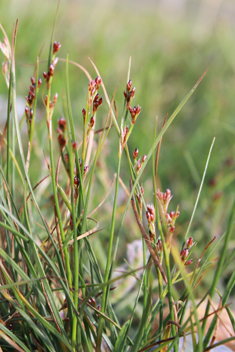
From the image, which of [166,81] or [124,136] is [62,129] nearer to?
[124,136]

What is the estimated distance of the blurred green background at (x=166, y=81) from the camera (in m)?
1.24

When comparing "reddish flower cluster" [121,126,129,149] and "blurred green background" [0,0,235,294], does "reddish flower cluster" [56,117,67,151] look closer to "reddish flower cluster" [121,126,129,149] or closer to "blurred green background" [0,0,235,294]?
"reddish flower cluster" [121,126,129,149]

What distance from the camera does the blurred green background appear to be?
4.07 feet

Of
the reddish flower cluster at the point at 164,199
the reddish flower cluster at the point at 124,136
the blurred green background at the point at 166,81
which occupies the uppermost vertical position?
the blurred green background at the point at 166,81

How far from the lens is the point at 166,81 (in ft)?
7.86

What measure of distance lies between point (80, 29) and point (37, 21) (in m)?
0.61

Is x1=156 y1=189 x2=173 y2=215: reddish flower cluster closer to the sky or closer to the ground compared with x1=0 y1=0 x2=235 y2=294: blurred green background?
closer to the ground

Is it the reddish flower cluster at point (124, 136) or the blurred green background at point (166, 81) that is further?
the blurred green background at point (166, 81)

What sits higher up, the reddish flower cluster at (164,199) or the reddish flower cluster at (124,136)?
the reddish flower cluster at (124,136)

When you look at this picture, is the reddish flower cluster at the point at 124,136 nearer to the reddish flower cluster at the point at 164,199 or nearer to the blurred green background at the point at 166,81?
the reddish flower cluster at the point at 164,199

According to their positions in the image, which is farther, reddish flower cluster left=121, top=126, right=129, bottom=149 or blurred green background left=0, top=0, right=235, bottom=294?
blurred green background left=0, top=0, right=235, bottom=294

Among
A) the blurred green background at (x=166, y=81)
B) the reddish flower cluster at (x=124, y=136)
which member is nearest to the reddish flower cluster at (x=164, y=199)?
the reddish flower cluster at (x=124, y=136)

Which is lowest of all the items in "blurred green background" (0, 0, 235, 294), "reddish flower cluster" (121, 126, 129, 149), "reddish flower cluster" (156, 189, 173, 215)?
"reddish flower cluster" (156, 189, 173, 215)

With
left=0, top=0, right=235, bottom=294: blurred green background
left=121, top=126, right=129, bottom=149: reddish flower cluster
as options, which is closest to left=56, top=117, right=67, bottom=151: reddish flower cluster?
left=121, top=126, right=129, bottom=149: reddish flower cluster
